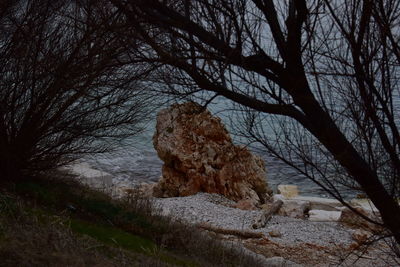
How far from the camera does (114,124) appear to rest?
340 inches

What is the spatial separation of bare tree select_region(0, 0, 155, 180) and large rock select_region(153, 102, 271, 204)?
5413 millimetres

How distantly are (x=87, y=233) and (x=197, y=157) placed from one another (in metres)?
7.51

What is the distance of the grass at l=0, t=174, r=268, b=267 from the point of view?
15.6 ft

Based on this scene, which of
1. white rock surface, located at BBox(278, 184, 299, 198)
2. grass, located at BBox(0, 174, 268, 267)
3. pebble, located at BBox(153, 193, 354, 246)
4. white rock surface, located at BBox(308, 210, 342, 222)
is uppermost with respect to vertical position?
white rock surface, located at BBox(278, 184, 299, 198)

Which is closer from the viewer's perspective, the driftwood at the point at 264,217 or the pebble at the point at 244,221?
the pebble at the point at 244,221

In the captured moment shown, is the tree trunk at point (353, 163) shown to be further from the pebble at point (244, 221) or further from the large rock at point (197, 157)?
the large rock at point (197, 157)

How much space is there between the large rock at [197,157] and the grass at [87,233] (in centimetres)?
481

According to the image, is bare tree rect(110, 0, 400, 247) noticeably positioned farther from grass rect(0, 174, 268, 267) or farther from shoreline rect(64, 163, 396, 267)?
shoreline rect(64, 163, 396, 267)

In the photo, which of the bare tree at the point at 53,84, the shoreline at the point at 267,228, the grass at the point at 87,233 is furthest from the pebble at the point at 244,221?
the bare tree at the point at 53,84

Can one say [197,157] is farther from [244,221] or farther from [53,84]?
[53,84]

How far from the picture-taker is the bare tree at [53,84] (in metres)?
7.12

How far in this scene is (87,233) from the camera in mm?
6625

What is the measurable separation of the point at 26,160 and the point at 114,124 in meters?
1.39

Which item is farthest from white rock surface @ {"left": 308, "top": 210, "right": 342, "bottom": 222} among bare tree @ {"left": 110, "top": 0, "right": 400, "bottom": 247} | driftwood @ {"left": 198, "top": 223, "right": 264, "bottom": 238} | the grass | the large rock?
bare tree @ {"left": 110, "top": 0, "right": 400, "bottom": 247}
